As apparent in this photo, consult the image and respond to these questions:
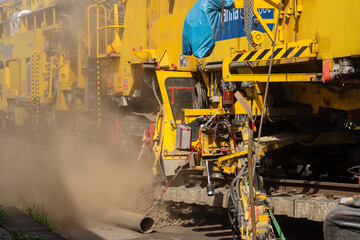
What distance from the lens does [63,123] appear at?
1388cm

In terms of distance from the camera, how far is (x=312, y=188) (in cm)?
644

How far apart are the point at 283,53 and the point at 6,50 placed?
50.2ft

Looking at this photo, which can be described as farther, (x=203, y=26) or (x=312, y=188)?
(x=203, y=26)

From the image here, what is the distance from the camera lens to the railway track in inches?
238

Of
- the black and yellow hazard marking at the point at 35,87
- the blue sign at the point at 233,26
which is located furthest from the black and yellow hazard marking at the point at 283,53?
the black and yellow hazard marking at the point at 35,87

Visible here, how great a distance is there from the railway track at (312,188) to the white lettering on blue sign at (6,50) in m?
13.9

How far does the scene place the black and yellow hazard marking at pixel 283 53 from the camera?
567 centimetres

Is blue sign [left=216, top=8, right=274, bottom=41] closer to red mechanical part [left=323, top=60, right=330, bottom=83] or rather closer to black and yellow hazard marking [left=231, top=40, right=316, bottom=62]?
black and yellow hazard marking [left=231, top=40, right=316, bottom=62]

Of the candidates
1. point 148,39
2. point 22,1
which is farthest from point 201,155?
point 22,1

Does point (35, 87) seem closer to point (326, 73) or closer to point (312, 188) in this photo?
point (312, 188)

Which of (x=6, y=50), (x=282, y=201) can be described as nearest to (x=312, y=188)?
(x=282, y=201)

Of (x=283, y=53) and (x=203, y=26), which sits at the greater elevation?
(x=203, y=26)

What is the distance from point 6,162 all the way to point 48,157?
1.12 m

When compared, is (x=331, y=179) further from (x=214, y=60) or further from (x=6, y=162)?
(x=6, y=162)
